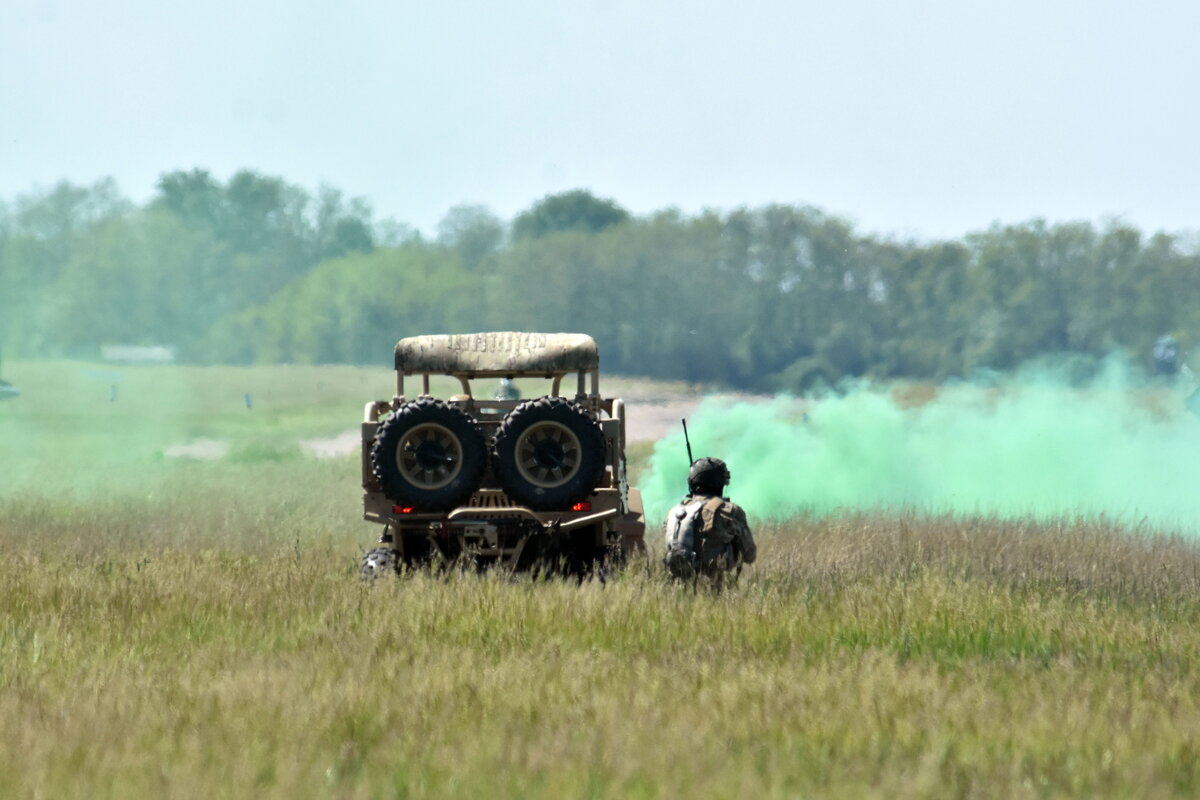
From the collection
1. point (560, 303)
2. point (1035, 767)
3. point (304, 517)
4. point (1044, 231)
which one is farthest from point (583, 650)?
point (1044, 231)

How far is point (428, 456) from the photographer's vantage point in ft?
48.9

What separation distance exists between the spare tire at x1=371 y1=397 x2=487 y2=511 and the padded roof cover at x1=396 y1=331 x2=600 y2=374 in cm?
109

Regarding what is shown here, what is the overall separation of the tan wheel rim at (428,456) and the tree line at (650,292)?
35.1 meters

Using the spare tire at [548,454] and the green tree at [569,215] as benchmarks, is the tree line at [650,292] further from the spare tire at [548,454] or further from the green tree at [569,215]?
the spare tire at [548,454]

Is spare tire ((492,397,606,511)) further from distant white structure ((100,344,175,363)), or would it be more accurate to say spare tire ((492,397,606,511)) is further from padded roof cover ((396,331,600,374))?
distant white structure ((100,344,175,363))

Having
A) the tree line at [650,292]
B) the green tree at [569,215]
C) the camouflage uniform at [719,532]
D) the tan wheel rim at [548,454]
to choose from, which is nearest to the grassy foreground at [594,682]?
the camouflage uniform at [719,532]

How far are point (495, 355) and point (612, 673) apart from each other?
6.47 metres

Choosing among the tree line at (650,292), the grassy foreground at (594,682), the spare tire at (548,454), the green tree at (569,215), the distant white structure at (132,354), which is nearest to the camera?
the grassy foreground at (594,682)

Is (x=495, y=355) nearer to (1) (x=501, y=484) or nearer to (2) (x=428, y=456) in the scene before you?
(2) (x=428, y=456)

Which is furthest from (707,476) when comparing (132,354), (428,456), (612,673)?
(132,354)

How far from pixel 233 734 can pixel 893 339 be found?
50.2 metres

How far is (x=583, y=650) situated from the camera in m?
11.0

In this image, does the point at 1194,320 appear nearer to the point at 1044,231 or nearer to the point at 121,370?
the point at 1044,231

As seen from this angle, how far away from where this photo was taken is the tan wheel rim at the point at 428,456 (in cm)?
1486
